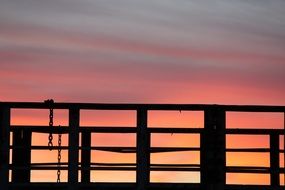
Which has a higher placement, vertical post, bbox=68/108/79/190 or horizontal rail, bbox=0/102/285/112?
horizontal rail, bbox=0/102/285/112

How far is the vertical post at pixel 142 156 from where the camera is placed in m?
13.2

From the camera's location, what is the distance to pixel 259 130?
13.3 meters

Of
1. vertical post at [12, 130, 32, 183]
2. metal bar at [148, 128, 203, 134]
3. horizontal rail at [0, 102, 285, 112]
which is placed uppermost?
horizontal rail at [0, 102, 285, 112]

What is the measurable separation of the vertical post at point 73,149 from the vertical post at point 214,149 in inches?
96.0

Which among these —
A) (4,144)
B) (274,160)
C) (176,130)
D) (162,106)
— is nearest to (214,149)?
(176,130)

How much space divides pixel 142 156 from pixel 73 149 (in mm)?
1342

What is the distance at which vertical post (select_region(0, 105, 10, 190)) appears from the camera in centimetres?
1330

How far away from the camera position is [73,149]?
43.7 ft

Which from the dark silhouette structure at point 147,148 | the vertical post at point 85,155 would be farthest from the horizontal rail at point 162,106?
the vertical post at point 85,155

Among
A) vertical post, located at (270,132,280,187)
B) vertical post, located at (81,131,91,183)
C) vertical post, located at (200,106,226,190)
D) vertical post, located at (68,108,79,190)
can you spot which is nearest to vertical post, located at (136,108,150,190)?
vertical post, located at (200,106,226,190)

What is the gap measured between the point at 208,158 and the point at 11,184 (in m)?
3.87

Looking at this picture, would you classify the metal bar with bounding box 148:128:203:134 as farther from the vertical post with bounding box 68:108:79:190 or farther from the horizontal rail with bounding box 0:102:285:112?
the vertical post with bounding box 68:108:79:190

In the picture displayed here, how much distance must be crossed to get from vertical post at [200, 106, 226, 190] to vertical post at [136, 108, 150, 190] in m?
1.07

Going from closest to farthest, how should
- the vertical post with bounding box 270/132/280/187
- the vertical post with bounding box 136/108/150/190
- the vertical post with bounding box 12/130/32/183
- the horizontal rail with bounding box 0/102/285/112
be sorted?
the horizontal rail with bounding box 0/102/285/112, the vertical post with bounding box 136/108/150/190, the vertical post with bounding box 270/132/280/187, the vertical post with bounding box 12/130/32/183
